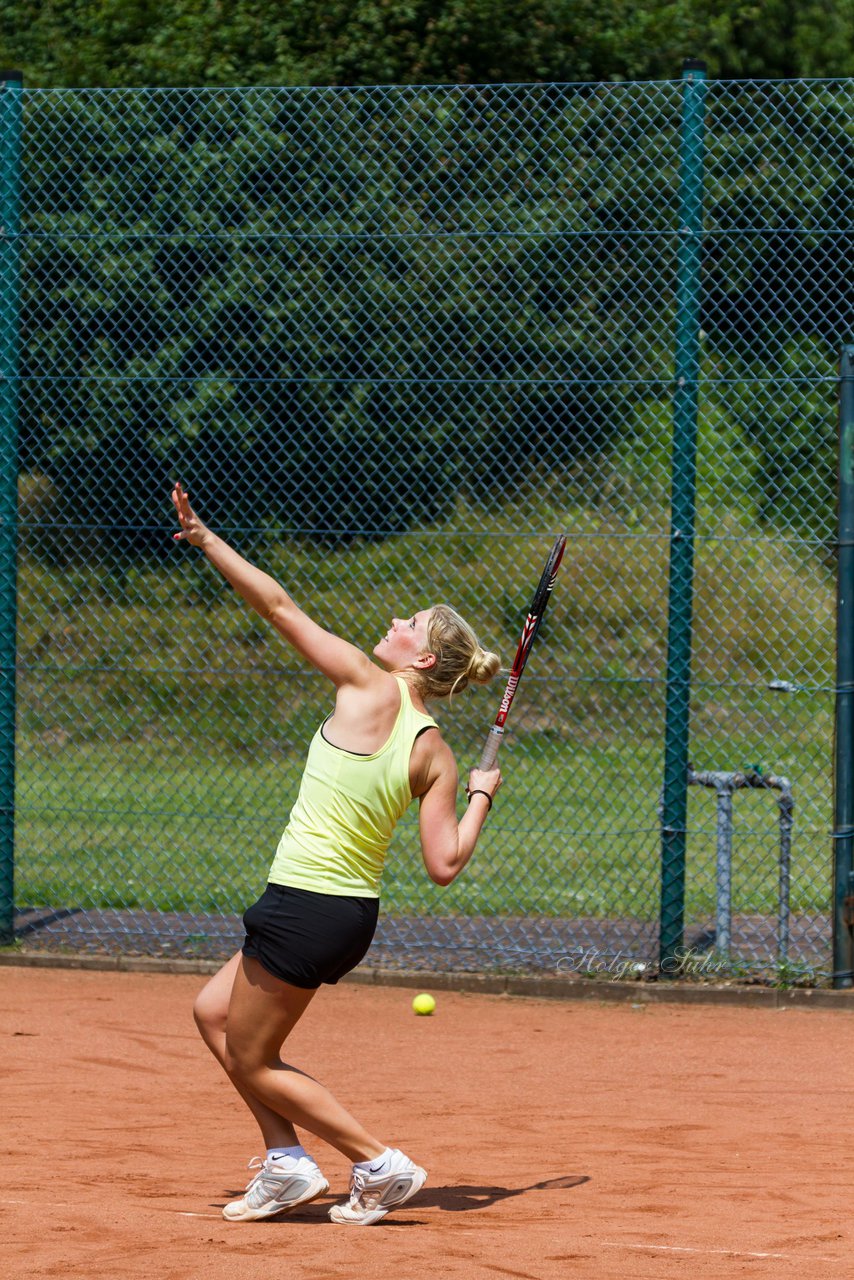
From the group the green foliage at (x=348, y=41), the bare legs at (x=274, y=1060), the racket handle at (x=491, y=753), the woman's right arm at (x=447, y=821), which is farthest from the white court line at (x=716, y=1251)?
the green foliage at (x=348, y=41)

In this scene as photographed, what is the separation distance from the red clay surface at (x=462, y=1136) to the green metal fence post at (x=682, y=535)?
552 millimetres

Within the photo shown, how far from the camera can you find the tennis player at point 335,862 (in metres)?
4.19

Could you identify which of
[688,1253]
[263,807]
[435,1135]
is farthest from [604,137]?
[688,1253]

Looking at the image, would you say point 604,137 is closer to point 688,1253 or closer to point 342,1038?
point 342,1038

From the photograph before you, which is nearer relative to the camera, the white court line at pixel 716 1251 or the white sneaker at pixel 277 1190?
the white court line at pixel 716 1251

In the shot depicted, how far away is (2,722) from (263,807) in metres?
3.00

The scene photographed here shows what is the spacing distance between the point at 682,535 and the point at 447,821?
9.62 feet

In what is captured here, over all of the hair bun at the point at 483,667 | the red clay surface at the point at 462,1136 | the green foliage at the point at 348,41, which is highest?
the green foliage at the point at 348,41

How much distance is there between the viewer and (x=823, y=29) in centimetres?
2030

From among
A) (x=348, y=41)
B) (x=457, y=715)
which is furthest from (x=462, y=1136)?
(x=348, y=41)

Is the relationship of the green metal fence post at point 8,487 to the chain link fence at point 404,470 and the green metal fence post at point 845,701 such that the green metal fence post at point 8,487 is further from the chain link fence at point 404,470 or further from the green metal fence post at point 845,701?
the green metal fence post at point 845,701

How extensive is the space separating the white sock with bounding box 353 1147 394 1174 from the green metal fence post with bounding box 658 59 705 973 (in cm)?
280

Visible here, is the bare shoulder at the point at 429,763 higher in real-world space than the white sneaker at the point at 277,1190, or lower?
higher

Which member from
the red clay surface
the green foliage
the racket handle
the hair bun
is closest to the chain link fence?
the red clay surface
